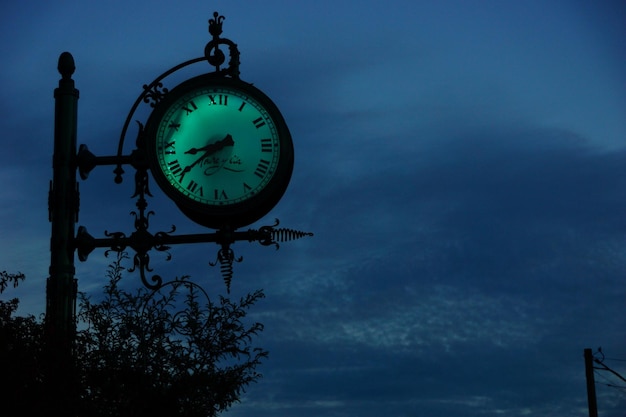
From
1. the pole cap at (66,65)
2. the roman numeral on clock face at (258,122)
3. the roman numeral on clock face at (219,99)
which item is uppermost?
the pole cap at (66,65)

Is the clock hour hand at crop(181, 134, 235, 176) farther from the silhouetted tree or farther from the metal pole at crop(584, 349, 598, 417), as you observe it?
the metal pole at crop(584, 349, 598, 417)

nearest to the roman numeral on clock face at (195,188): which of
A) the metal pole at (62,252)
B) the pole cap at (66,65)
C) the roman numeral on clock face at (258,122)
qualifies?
the roman numeral on clock face at (258,122)

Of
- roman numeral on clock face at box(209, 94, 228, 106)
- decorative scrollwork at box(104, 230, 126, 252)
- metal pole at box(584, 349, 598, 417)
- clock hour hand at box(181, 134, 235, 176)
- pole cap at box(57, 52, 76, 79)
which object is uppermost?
metal pole at box(584, 349, 598, 417)

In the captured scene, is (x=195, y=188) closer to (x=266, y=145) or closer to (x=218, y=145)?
(x=218, y=145)

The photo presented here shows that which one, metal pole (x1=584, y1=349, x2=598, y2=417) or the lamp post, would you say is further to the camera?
metal pole (x1=584, y1=349, x2=598, y2=417)

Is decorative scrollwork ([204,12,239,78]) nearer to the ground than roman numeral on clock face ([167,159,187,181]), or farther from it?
farther from it

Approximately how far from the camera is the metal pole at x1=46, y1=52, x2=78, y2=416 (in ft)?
32.1

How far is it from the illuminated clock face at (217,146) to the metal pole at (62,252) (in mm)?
983

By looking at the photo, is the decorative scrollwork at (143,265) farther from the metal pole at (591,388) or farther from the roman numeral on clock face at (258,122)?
the metal pole at (591,388)

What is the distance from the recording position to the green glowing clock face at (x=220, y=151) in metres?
9.90

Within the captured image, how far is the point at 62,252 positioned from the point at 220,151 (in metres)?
1.72

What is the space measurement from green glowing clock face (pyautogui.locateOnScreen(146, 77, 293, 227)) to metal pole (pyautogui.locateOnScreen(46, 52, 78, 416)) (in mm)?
907

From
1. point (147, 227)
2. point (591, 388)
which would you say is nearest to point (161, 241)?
point (147, 227)

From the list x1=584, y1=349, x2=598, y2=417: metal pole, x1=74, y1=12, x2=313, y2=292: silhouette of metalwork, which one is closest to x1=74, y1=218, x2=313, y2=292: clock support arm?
x1=74, y1=12, x2=313, y2=292: silhouette of metalwork
